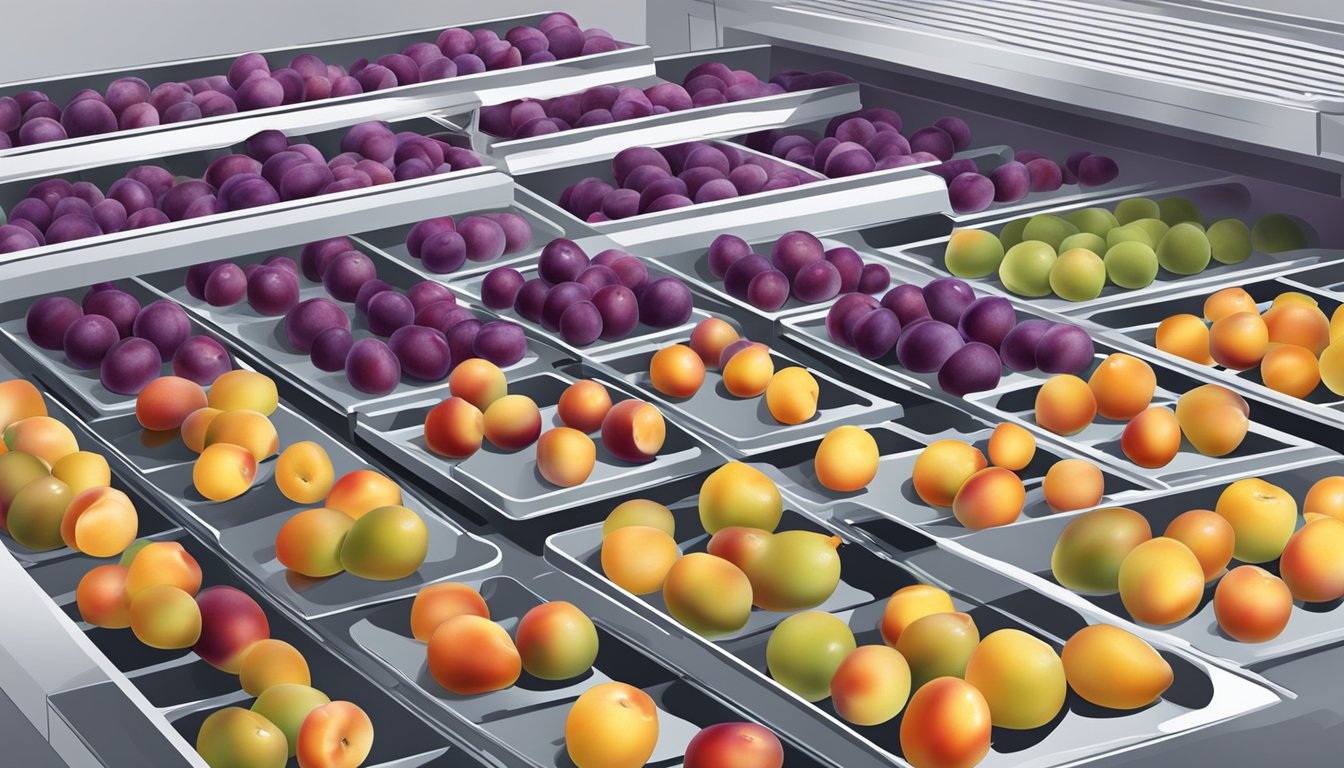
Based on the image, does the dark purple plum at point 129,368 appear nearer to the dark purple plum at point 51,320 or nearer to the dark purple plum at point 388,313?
the dark purple plum at point 51,320

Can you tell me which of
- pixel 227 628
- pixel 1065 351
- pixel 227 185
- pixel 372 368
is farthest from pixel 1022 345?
pixel 227 185

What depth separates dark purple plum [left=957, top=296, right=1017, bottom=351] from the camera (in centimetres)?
162

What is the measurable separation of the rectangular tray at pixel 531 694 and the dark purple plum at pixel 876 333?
24.0 inches

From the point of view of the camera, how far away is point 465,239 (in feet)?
6.38

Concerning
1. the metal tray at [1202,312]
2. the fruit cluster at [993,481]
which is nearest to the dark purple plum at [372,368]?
the fruit cluster at [993,481]

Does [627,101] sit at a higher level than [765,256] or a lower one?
higher

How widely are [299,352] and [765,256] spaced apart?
0.66m

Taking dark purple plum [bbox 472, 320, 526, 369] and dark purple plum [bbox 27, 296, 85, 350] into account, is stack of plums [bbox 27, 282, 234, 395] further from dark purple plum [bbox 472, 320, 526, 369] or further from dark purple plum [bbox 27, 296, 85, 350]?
dark purple plum [bbox 472, 320, 526, 369]

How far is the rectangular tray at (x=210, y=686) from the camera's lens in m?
0.98

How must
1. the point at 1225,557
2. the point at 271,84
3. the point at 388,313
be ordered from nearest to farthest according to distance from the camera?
the point at 1225,557
the point at 388,313
the point at 271,84

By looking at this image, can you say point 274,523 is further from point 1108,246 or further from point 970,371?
point 1108,246

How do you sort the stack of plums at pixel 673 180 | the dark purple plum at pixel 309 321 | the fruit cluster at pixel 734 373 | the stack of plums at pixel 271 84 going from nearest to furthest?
the fruit cluster at pixel 734 373, the dark purple plum at pixel 309 321, the stack of plums at pixel 673 180, the stack of plums at pixel 271 84

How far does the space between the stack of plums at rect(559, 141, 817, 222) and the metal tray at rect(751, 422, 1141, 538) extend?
77 cm

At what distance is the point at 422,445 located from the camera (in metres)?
1.42
